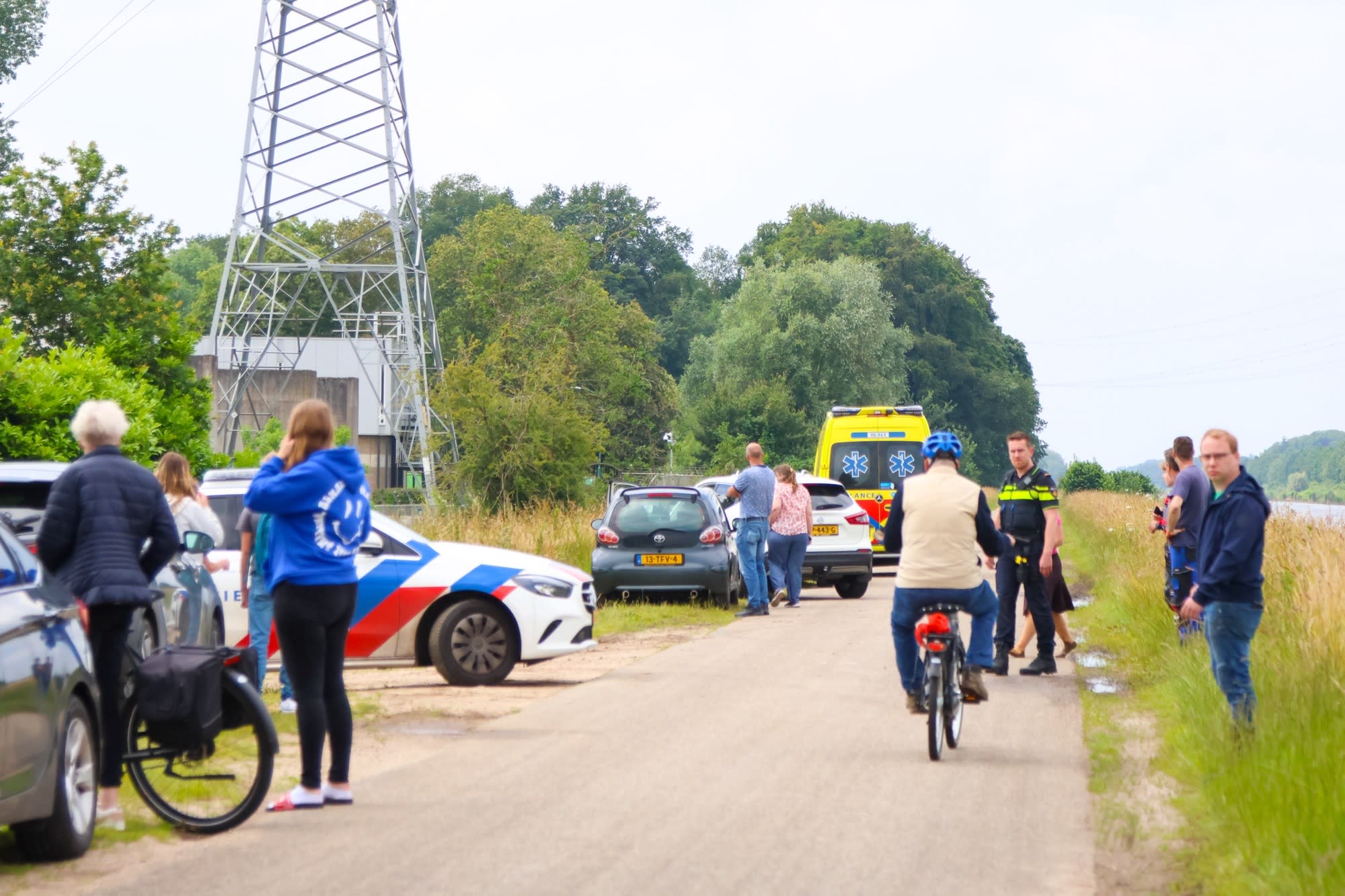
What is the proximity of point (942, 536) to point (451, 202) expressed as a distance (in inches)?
3646

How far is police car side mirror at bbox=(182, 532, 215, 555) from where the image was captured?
811 centimetres

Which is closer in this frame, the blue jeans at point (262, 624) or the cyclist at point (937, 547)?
the cyclist at point (937, 547)

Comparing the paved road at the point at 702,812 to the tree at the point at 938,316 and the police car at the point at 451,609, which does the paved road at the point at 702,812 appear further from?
the tree at the point at 938,316

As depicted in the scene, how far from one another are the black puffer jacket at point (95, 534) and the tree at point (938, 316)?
80.9 meters

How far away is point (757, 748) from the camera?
918 centimetres

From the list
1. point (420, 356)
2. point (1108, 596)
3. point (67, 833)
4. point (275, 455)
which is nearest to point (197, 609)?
point (275, 455)

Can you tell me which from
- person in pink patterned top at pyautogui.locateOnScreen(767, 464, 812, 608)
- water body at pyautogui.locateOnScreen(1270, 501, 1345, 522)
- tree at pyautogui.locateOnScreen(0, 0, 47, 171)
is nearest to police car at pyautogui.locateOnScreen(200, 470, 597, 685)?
water body at pyautogui.locateOnScreen(1270, 501, 1345, 522)

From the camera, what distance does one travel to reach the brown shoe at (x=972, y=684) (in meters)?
9.31

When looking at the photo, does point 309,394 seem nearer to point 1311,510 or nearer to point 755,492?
point 755,492

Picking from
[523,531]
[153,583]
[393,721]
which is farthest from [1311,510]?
[153,583]

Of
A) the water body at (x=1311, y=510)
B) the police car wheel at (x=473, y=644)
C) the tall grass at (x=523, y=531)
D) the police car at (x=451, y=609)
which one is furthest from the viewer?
the tall grass at (x=523, y=531)

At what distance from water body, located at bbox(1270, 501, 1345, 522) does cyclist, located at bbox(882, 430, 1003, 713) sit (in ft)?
22.8

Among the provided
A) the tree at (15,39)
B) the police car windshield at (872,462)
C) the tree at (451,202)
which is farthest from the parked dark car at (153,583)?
the tree at (451,202)

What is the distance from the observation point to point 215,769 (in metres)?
7.05
